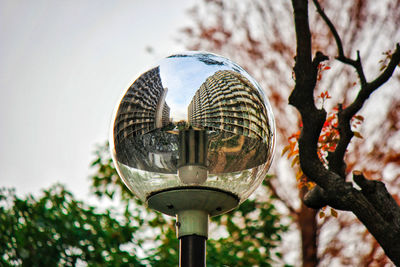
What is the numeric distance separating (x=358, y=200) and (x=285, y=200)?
5295 mm

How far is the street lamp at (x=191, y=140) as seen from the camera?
2121 mm

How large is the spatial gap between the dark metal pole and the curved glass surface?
205mm

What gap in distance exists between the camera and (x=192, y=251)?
214 centimetres

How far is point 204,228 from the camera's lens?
2.20 metres

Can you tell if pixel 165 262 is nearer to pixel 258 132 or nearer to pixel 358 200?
pixel 358 200

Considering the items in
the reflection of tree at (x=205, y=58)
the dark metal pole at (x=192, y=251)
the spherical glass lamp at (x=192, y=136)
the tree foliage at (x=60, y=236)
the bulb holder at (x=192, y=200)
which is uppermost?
the tree foliage at (x=60, y=236)

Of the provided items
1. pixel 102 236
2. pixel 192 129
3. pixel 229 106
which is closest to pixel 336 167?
pixel 229 106

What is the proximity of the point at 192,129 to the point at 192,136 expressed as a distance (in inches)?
1.1

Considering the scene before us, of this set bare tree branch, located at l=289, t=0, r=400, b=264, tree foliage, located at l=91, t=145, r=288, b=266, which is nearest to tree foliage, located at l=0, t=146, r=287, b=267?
tree foliage, located at l=91, t=145, r=288, b=266

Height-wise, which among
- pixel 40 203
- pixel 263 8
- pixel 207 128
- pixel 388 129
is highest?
pixel 263 8

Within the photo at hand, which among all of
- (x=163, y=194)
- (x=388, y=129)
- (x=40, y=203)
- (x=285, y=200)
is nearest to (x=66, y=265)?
(x=40, y=203)

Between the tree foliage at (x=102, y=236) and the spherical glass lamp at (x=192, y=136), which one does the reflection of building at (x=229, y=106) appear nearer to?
the spherical glass lamp at (x=192, y=136)

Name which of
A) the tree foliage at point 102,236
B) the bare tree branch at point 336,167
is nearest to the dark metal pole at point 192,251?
the bare tree branch at point 336,167

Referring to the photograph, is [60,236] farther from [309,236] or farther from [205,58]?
[205,58]
